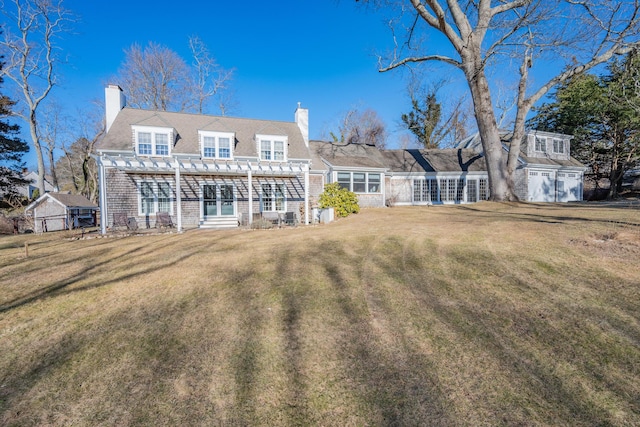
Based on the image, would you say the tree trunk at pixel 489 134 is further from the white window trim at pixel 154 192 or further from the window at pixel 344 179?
the white window trim at pixel 154 192

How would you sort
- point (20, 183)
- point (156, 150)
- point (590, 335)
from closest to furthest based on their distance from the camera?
point (590, 335)
point (156, 150)
point (20, 183)

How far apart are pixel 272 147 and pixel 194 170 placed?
16.2ft

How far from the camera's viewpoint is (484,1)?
524 inches

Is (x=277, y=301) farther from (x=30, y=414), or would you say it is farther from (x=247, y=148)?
(x=247, y=148)

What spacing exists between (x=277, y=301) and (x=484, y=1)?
16.9 meters

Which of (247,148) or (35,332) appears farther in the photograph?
(247,148)

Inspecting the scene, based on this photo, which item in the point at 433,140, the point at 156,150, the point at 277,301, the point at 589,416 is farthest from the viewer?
the point at 433,140

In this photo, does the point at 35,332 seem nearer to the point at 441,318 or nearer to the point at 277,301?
the point at 277,301

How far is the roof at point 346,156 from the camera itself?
64.3 feet

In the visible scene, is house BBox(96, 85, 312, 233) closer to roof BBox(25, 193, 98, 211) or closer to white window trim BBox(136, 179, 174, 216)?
white window trim BBox(136, 179, 174, 216)

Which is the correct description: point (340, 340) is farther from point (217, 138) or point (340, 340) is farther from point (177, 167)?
point (217, 138)

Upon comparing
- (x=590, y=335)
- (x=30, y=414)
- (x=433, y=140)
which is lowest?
(x=30, y=414)

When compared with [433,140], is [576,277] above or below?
below

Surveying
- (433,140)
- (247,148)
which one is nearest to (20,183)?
(247,148)
